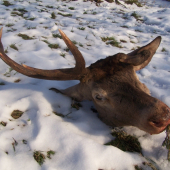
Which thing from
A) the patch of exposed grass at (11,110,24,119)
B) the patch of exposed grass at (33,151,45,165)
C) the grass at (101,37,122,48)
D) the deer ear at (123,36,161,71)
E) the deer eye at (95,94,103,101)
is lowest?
the grass at (101,37,122,48)

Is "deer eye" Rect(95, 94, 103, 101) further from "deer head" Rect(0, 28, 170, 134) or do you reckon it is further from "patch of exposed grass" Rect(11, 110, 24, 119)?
"patch of exposed grass" Rect(11, 110, 24, 119)

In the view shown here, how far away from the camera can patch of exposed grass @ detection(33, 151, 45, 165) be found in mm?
1995

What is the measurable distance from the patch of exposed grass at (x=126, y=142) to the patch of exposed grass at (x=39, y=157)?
3.19ft

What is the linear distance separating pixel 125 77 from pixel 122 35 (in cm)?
534

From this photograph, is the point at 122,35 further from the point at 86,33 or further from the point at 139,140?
the point at 139,140

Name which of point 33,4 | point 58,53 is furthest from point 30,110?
point 33,4

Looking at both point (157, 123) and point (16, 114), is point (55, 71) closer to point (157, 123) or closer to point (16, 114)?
point (16, 114)

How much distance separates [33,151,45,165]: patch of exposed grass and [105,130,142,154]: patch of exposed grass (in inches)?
38.3

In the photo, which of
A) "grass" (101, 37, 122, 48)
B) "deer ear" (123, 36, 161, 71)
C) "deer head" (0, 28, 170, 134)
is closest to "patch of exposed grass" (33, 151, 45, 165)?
"deer head" (0, 28, 170, 134)

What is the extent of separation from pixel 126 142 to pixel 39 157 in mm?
1295

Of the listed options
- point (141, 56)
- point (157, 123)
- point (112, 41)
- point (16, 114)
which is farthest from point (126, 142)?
point (112, 41)

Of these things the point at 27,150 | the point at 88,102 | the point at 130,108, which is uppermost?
the point at 130,108

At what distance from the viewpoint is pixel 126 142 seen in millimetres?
2484

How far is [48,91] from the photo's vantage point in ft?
11.3
